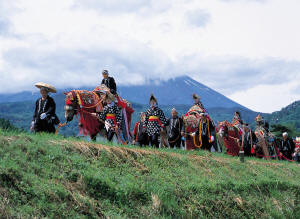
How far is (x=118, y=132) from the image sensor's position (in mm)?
14227

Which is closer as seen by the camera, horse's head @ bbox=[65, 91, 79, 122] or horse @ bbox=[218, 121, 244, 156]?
horse's head @ bbox=[65, 91, 79, 122]

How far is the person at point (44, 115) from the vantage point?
11953mm

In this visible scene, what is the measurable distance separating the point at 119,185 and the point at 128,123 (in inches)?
286

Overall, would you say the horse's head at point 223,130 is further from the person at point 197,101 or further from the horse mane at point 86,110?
the horse mane at point 86,110

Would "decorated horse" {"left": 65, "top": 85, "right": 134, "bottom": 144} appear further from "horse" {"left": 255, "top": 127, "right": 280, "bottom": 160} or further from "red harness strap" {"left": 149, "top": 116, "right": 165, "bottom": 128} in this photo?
"horse" {"left": 255, "top": 127, "right": 280, "bottom": 160}

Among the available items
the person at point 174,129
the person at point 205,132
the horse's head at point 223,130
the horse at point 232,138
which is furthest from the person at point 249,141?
the person at point 174,129

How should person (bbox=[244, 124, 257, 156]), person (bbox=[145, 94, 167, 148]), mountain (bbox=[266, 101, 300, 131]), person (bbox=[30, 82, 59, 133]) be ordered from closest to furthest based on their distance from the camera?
1. person (bbox=[30, 82, 59, 133])
2. person (bbox=[145, 94, 167, 148])
3. person (bbox=[244, 124, 257, 156])
4. mountain (bbox=[266, 101, 300, 131])

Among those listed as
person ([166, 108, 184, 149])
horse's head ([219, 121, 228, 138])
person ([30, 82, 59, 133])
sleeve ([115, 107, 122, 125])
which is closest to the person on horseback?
horse's head ([219, 121, 228, 138])

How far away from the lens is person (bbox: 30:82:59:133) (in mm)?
11953

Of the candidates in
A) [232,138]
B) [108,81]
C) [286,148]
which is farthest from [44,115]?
[286,148]

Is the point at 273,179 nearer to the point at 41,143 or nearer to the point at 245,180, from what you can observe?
the point at 245,180

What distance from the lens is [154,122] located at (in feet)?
50.9

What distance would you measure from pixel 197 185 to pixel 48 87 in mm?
5091

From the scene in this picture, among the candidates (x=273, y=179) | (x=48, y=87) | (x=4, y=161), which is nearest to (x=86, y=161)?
(x=4, y=161)
